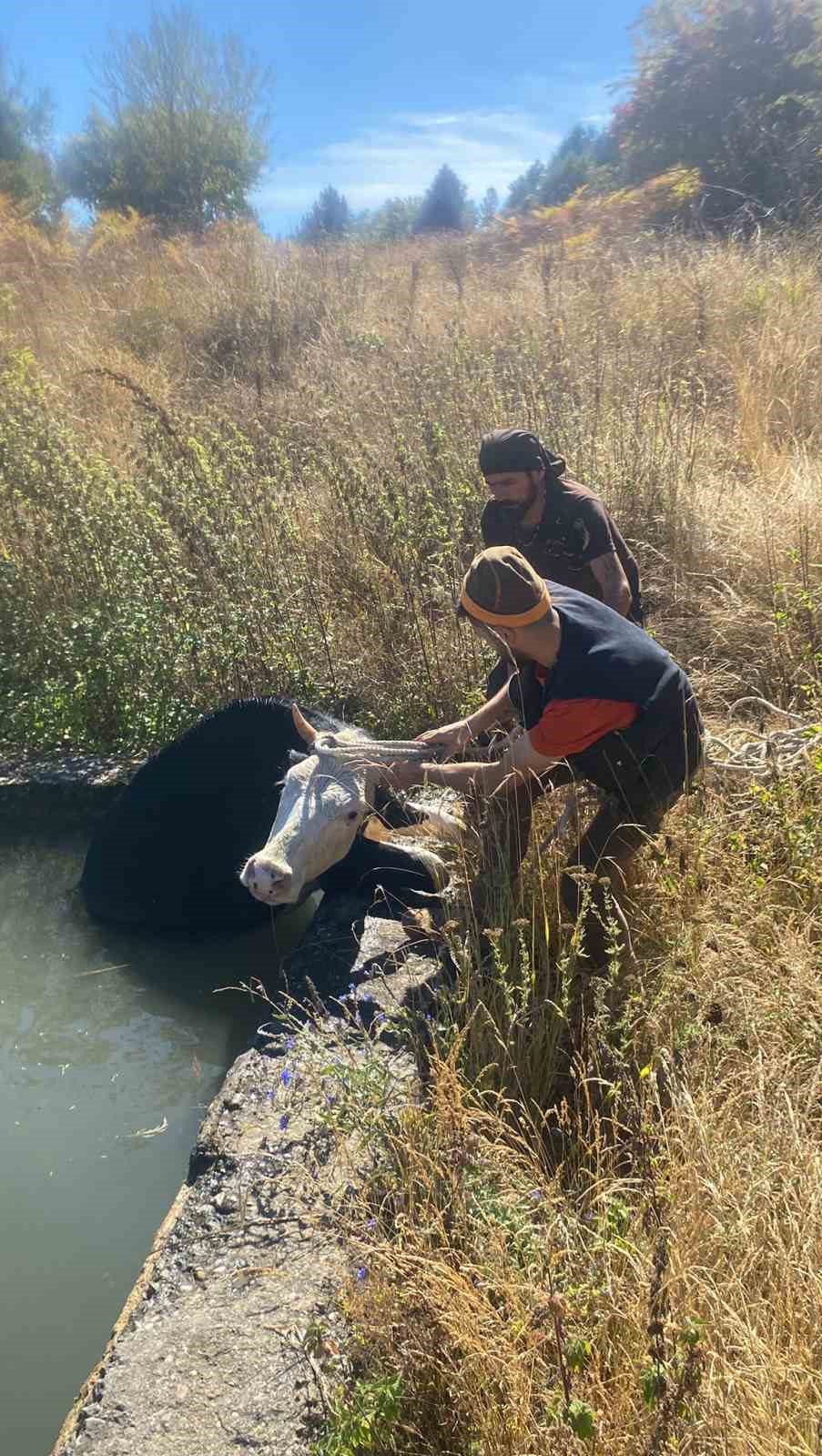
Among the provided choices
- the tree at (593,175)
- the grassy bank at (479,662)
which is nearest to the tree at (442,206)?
the tree at (593,175)

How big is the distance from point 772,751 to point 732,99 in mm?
14161

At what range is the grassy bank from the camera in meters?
1.98

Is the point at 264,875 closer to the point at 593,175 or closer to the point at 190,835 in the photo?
the point at 190,835

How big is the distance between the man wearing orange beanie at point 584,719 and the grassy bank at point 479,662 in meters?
0.23

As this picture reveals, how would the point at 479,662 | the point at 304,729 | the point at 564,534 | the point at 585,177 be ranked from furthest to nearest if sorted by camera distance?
the point at 585,177
the point at 479,662
the point at 564,534
the point at 304,729

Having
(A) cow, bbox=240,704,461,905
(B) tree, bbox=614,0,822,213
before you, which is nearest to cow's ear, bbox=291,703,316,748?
(A) cow, bbox=240,704,461,905

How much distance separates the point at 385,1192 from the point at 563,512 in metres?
3.09

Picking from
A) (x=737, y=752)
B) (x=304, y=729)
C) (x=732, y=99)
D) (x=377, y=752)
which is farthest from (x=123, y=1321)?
(x=732, y=99)

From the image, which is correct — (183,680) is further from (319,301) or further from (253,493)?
(319,301)

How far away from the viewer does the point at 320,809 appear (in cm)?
346

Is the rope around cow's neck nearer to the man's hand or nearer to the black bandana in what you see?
the man's hand

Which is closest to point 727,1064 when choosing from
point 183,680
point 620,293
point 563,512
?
point 563,512

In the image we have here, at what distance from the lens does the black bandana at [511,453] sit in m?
4.41

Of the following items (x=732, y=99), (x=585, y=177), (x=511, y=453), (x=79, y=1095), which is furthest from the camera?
(x=585, y=177)
